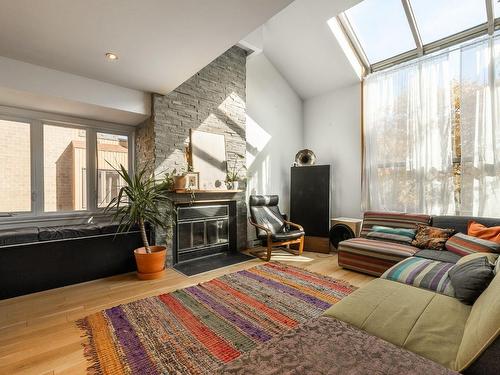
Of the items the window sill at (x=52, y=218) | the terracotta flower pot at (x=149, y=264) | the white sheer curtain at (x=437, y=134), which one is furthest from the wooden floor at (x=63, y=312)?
the white sheer curtain at (x=437, y=134)

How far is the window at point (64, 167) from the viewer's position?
3262 millimetres

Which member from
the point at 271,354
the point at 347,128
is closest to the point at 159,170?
the point at 271,354

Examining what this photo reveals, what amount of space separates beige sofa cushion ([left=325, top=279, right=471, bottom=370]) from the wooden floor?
1.29 m

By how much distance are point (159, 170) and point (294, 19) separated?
319cm

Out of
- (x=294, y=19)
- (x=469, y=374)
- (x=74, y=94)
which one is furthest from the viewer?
(x=294, y=19)

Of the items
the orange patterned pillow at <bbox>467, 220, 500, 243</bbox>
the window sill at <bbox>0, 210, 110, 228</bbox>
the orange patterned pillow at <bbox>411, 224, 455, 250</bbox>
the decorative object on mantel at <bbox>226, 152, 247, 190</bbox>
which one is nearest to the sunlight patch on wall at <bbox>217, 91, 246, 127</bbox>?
the decorative object on mantel at <bbox>226, 152, 247, 190</bbox>

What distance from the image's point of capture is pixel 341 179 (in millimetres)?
4832

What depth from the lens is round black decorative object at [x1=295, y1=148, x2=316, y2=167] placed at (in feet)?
15.6

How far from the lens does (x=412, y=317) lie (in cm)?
138

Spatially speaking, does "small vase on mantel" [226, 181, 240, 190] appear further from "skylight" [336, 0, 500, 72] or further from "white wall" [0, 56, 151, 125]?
"skylight" [336, 0, 500, 72]

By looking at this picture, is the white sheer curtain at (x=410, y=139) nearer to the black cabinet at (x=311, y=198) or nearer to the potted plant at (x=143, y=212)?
the black cabinet at (x=311, y=198)

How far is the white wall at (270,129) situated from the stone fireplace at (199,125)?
12.1 inches

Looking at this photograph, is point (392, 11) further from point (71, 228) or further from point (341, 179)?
point (71, 228)

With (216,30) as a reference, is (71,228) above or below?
below
